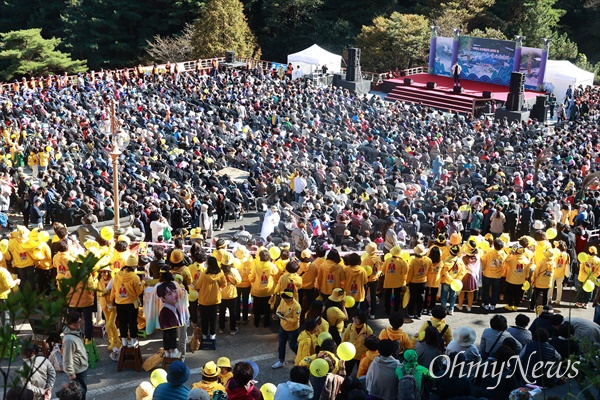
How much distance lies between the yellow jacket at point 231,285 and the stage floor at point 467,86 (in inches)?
905

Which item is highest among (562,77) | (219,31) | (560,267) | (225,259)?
(219,31)

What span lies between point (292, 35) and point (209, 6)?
23.2ft

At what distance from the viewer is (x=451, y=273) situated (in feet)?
30.6

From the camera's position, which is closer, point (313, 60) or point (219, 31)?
point (313, 60)

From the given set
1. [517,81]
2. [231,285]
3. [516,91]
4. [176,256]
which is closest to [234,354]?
[231,285]

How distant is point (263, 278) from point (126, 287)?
1622 mm

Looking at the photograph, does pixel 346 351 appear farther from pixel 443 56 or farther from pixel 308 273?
pixel 443 56

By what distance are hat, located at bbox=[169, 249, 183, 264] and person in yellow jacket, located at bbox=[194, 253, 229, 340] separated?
0.33 m

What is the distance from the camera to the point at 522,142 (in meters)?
21.2

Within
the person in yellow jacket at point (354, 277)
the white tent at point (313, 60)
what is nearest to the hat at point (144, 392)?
the person in yellow jacket at point (354, 277)

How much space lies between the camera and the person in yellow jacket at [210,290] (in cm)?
824

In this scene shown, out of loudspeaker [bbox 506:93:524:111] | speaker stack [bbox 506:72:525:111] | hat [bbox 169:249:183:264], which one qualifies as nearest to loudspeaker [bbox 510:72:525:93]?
speaker stack [bbox 506:72:525:111]

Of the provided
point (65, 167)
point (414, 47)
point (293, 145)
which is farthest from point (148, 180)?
point (414, 47)

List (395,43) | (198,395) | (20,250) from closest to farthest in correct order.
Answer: (198,395), (20,250), (395,43)
